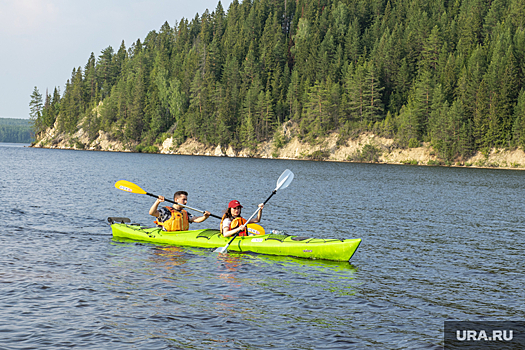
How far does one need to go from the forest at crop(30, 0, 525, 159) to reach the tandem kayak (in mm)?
78629

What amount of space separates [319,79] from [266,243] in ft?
342

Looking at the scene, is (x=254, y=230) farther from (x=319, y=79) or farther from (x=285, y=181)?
(x=319, y=79)

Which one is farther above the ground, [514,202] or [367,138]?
[367,138]

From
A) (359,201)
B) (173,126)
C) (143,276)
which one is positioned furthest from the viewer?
(173,126)

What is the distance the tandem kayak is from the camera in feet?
46.4

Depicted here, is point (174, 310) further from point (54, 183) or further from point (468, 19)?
point (468, 19)

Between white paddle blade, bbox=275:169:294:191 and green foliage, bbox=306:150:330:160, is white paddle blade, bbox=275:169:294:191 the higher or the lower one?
the lower one

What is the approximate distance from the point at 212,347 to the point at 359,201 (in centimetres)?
2491

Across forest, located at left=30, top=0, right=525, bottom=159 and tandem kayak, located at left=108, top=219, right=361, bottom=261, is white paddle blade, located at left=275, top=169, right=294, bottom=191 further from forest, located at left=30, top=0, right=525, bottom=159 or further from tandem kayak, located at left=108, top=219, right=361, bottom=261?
forest, located at left=30, top=0, right=525, bottom=159

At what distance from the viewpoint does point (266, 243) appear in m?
14.9

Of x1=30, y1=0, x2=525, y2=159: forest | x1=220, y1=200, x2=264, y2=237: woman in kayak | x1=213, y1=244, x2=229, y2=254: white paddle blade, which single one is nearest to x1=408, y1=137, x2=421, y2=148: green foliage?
x1=30, y1=0, x2=525, y2=159: forest

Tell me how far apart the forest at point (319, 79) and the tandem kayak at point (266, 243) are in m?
78.6

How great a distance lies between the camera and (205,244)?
51.4ft

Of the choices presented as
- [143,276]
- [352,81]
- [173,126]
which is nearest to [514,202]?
[143,276]
